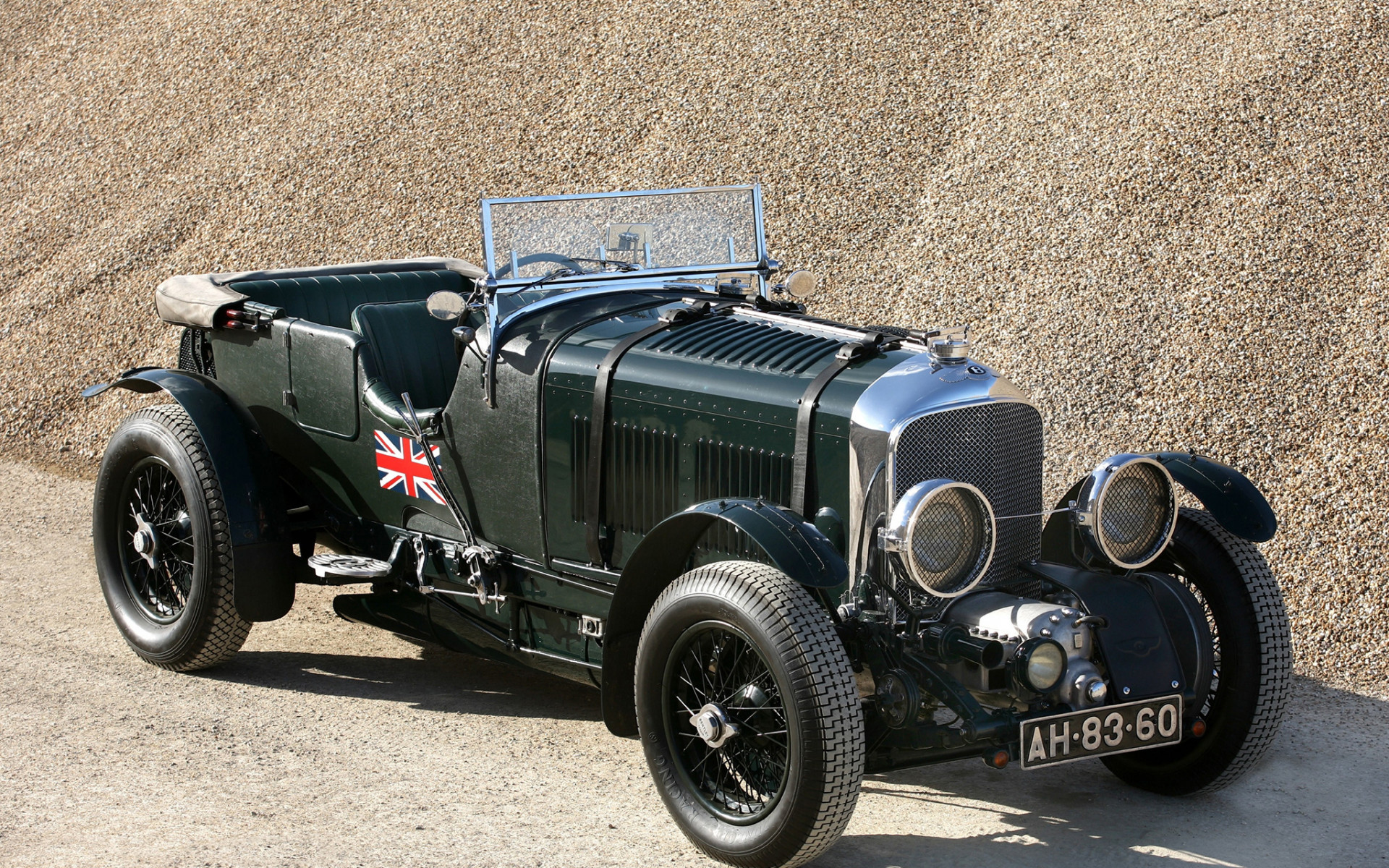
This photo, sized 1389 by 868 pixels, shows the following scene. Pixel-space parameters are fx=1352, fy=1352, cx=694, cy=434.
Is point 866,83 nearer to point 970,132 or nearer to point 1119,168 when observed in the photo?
point 970,132

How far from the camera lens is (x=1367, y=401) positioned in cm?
714

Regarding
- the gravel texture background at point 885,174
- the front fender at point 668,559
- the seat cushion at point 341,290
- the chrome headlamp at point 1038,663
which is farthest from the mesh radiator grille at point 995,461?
the seat cushion at point 341,290

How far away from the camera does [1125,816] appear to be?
4414 millimetres

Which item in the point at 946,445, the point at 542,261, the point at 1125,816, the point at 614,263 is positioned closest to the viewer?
the point at 946,445

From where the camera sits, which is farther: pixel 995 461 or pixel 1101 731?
pixel 995 461

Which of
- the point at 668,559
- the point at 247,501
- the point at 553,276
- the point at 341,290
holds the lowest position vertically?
the point at 247,501

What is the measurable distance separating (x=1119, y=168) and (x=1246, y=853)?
6025mm

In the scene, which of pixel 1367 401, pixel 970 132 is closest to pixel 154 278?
pixel 970 132

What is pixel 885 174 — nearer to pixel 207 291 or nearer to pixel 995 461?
pixel 207 291

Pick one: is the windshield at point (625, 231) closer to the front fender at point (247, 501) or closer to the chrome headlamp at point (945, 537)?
the front fender at point (247, 501)

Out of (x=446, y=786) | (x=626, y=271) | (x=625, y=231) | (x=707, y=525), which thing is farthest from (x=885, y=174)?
(x=446, y=786)

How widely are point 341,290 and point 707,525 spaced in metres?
2.97

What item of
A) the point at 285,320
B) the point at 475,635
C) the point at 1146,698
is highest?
the point at 285,320

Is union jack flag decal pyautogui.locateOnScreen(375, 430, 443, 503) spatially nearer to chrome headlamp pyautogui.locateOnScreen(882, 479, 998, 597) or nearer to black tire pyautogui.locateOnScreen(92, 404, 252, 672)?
black tire pyautogui.locateOnScreen(92, 404, 252, 672)
